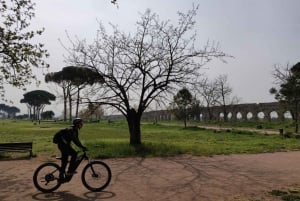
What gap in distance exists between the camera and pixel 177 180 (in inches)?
430

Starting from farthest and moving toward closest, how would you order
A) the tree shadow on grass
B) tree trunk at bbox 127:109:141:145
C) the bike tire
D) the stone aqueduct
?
the stone aqueduct < tree trunk at bbox 127:109:141:145 < the bike tire < the tree shadow on grass

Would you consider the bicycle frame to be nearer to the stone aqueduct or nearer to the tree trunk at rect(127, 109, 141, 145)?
the tree trunk at rect(127, 109, 141, 145)

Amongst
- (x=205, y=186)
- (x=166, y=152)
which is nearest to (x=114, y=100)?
(x=166, y=152)

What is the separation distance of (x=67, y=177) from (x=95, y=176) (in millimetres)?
653

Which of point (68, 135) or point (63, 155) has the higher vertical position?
point (68, 135)

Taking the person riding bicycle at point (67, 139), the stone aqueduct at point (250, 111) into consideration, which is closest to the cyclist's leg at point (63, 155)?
the person riding bicycle at point (67, 139)

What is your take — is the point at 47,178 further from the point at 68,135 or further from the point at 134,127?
the point at 134,127

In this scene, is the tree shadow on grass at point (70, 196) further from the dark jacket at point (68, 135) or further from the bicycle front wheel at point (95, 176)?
the dark jacket at point (68, 135)

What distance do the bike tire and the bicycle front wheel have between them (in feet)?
2.05

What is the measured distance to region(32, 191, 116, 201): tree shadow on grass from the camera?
8547 mm

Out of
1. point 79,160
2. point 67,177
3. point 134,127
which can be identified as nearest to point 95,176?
point 79,160

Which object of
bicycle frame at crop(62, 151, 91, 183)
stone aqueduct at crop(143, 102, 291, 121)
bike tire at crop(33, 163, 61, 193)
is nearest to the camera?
bike tire at crop(33, 163, 61, 193)

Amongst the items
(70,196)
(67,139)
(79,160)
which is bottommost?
(70,196)

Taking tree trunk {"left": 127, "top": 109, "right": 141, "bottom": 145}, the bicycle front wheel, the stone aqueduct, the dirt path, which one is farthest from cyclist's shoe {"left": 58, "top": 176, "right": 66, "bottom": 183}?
the stone aqueduct
